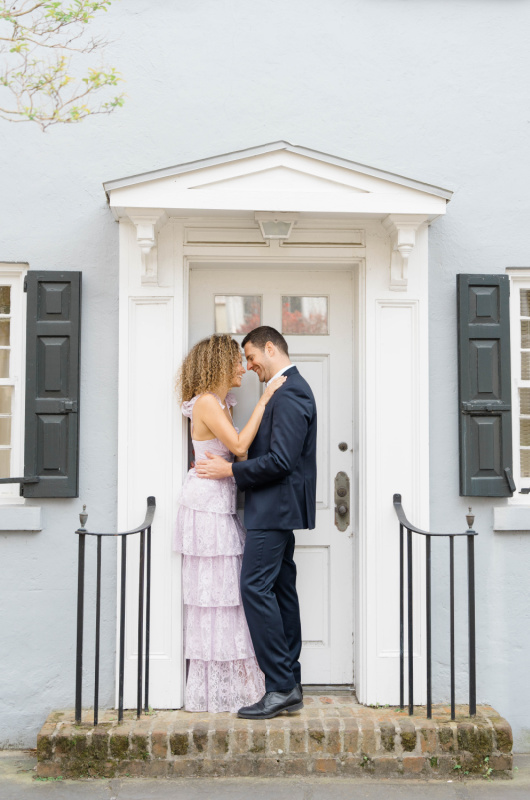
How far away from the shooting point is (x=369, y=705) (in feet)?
14.7

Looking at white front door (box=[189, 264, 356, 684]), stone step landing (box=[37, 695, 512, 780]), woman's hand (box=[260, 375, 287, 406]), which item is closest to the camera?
stone step landing (box=[37, 695, 512, 780])

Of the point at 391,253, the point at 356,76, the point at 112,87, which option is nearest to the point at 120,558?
the point at 391,253

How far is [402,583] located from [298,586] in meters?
0.73

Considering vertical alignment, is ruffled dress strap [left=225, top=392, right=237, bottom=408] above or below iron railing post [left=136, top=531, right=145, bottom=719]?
above

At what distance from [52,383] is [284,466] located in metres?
1.41

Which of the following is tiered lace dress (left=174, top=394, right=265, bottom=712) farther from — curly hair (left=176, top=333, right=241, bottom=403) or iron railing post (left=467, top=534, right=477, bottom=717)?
iron railing post (left=467, top=534, right=477, bottom=717)

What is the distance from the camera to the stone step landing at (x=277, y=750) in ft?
13.0

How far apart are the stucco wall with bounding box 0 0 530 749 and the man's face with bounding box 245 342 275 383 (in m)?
0.79

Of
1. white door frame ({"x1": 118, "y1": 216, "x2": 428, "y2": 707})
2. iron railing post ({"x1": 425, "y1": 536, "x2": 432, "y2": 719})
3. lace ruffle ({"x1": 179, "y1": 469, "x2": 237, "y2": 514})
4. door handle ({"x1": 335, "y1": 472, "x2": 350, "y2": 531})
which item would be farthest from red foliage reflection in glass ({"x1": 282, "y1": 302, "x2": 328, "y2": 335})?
iron railing post ({"x1": 425, "y1": 536, "x2": 432, "y2": 719})

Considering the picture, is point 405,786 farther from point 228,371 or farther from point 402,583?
point 228,371

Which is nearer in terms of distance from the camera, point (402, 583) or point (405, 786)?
point (405, 786)

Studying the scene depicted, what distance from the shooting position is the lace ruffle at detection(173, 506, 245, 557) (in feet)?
14.3

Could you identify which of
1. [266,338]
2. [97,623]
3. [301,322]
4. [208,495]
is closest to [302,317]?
[301,322]

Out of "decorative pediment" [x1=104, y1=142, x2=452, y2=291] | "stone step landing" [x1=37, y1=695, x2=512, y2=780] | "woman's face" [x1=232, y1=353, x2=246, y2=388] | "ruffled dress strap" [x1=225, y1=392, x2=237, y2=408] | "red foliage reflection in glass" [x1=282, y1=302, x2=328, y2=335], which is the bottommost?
"stone step landing" [x1=37, y1=695, x2=512, y2=780]
